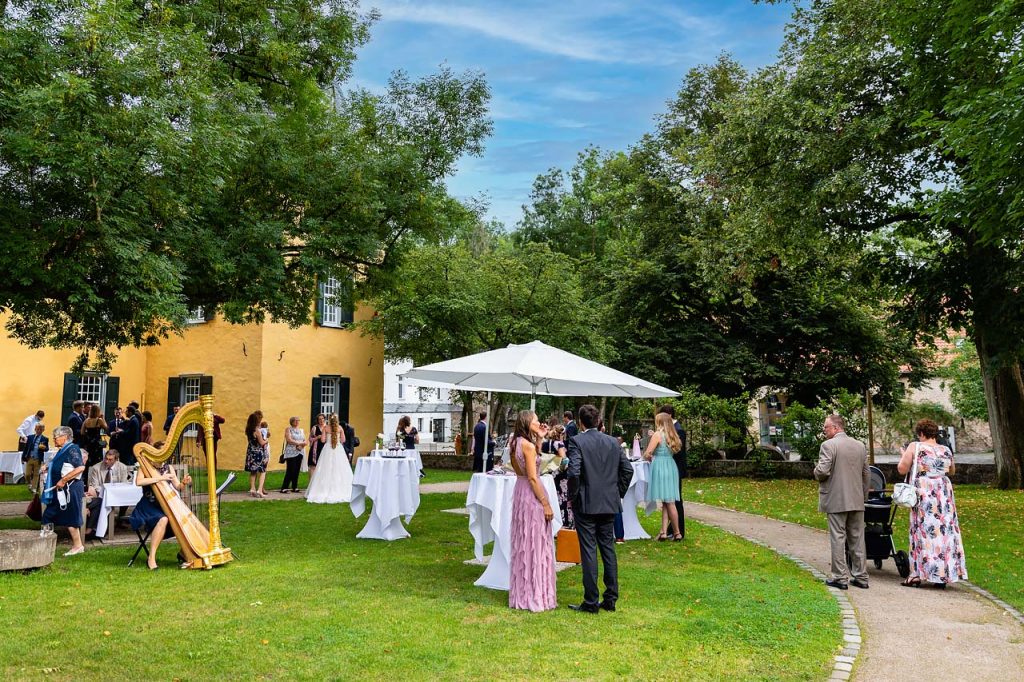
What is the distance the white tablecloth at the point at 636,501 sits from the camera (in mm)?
12344

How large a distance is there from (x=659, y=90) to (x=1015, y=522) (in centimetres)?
2441

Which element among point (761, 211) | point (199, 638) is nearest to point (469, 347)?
point (761, 211)

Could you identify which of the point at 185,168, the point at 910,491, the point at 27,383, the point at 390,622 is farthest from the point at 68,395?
the point at 910,491

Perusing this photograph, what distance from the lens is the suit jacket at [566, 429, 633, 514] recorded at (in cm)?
749

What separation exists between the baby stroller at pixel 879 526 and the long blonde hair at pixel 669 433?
8.95 ft

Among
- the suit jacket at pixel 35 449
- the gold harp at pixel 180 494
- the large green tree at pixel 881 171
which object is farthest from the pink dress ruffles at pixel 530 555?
the suit jacket at pixel 35 449

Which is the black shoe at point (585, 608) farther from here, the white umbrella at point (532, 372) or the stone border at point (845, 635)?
the white umbrella at point (532, 372)

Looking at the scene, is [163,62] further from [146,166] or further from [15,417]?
[15,417]

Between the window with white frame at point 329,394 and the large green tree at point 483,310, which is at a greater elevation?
the large green tree at point 483,310

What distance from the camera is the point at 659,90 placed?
112ft

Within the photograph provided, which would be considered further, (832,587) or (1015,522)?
(1015,522)

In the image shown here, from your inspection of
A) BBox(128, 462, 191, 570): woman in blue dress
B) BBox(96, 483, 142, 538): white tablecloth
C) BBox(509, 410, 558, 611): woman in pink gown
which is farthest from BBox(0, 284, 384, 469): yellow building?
BBox(509, 410, 558, 611): woman in pink gown

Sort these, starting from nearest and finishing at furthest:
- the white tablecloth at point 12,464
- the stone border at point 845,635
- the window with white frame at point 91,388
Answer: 1. the stone border at point 845,635
2. the white tablecloth at point 12,464
3. the window with white frame at point 91,388

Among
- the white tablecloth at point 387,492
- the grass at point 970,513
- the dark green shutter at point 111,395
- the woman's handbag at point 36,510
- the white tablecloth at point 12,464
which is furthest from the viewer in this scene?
the dark green shutter at point 111,395
